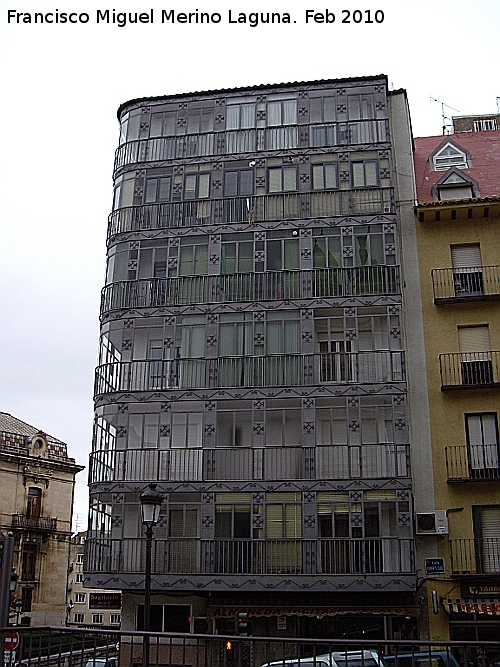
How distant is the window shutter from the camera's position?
87.2ft

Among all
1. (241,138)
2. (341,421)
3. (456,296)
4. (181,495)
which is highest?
(241,138)

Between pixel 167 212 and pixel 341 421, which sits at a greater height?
pixel 167 212

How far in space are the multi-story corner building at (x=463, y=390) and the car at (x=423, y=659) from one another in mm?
15324

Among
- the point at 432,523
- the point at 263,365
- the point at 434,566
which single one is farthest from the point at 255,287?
the point at 434,566

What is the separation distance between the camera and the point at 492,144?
33.3 metres

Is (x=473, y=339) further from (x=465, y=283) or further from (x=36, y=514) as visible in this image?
(x=36, y=514)

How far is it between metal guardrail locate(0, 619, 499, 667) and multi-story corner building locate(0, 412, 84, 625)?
4540 cm

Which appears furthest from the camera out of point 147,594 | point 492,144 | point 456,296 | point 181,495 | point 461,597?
point 492,144

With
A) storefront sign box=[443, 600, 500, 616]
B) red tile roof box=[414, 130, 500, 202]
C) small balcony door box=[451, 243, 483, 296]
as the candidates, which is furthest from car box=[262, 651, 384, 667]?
red tile roof box=[414, 130, 500, 202]

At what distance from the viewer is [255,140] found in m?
29.7

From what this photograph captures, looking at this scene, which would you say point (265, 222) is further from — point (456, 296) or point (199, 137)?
point (456, 296)

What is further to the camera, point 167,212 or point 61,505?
point 61,505

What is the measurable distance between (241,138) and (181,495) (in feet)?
43.0

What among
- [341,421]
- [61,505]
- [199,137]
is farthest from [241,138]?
[61,505]
